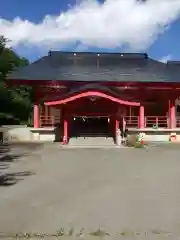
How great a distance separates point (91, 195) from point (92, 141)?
1264cm

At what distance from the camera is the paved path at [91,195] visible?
561cm

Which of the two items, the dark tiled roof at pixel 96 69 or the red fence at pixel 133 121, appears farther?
the red fence at pixel 133 121

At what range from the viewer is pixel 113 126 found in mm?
22047

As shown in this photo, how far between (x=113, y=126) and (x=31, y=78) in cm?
595

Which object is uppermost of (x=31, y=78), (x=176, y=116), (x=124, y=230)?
(x=31, y=78)

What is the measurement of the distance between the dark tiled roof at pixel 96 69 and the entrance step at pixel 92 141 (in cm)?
412

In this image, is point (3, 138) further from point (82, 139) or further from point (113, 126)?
point (113, 126)

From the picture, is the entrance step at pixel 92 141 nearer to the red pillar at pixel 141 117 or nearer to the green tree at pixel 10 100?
the red pillar at pixel 141 117

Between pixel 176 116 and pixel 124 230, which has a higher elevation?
pixel 176 116

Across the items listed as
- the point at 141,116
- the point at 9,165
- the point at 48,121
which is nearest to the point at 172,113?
the point at 141,116

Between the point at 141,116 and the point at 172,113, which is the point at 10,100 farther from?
the point at 172,113

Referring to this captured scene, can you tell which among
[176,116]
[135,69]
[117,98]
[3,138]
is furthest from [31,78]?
[176,116]

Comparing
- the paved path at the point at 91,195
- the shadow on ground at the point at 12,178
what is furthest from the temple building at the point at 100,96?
the shadow on ground at the point at 12,178

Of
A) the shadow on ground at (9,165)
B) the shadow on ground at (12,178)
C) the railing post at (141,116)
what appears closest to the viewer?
the shadow on ground at (12,178)
